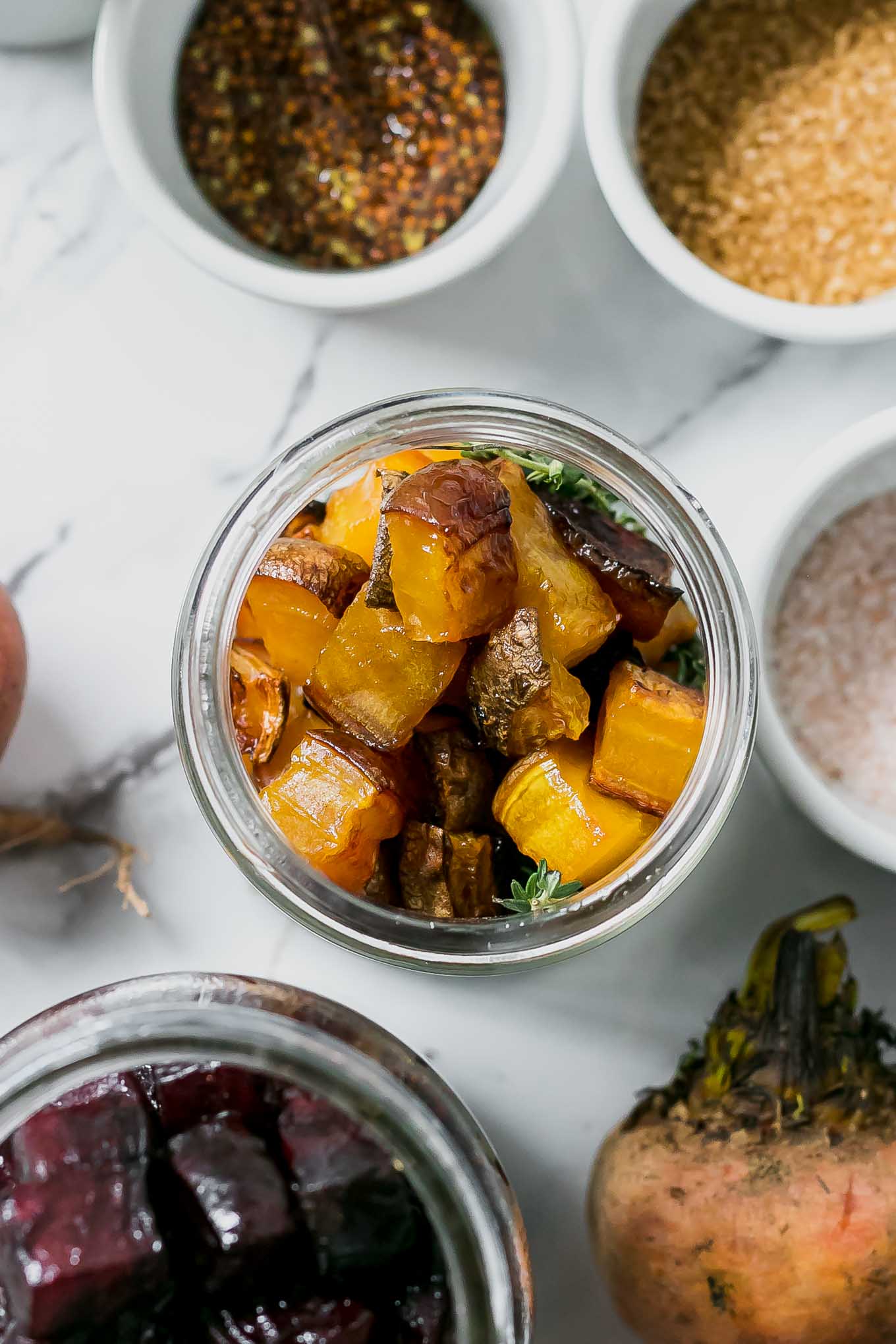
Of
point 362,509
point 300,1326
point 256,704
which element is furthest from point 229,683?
point 300,1326

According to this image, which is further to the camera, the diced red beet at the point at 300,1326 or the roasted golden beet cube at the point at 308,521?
the roasted golden beet cube at the point at 308,521

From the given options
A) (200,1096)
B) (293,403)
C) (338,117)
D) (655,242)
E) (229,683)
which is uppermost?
(338,117)

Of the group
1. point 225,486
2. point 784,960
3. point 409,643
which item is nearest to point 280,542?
point 409,643

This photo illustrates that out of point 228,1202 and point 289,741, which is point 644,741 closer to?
point 289,741

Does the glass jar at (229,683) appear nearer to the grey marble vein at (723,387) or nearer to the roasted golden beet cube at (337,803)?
the roasted golden beet cube at (337,803)

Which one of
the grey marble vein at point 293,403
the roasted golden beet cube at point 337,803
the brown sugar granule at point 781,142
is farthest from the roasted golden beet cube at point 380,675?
the brown sugar granule at point 781,142

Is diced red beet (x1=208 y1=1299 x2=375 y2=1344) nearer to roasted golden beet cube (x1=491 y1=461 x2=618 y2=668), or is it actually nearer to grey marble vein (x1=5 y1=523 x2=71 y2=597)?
roasted golden beet cube (x1=491 y1=461 x2=618 y2=668)

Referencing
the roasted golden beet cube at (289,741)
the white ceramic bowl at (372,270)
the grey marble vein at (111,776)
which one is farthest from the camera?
the grey marble vein at (111,776)
